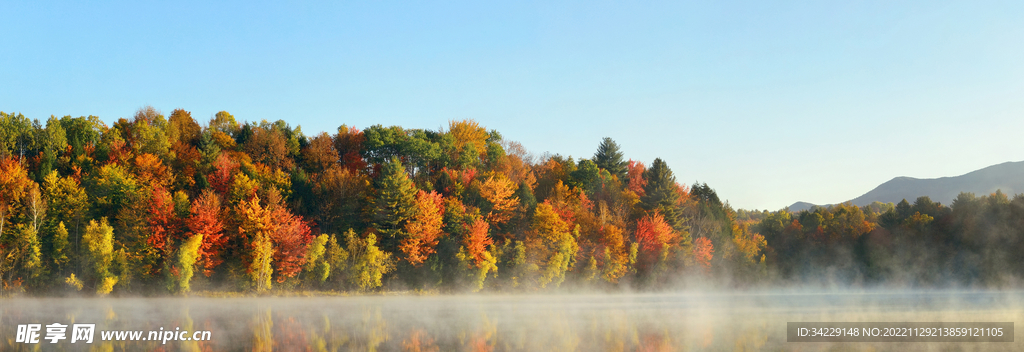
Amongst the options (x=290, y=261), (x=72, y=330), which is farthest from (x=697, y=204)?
(x=72, y=330)

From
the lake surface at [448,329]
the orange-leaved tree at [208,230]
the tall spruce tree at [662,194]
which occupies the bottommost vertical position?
the lake surface at [448,329]

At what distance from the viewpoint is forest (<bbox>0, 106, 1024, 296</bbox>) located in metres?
52.3

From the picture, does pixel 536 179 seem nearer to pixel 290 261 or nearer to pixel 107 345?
pixel 290 261

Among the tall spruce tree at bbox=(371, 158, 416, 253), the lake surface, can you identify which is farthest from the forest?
the lake surface

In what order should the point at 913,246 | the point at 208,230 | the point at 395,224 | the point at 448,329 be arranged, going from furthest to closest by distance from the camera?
the point at 913,246 < the point at 395,224 < the point at 208,230 < the point at 448,329

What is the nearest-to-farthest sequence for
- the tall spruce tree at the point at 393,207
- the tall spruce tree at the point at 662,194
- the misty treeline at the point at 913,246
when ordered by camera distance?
the tall spruce tree at the point at 393,207 → the tall spruce tree at the point at 662,194 → the misty treeline at the point at 913,246

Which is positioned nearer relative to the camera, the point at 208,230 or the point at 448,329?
the point at 448,329

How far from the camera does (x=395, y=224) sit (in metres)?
60.2

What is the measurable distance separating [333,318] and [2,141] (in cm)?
5113

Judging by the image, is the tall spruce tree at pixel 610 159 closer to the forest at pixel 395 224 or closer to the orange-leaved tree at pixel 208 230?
the forest at pixel 395 224

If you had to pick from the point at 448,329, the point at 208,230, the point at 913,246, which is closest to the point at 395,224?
the point at 208,230

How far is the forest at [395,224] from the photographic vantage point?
52281 millimetres

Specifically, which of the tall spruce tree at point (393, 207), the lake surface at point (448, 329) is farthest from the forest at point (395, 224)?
the lake surface at point (448, 329)

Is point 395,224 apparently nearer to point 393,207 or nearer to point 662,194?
point 393,207
